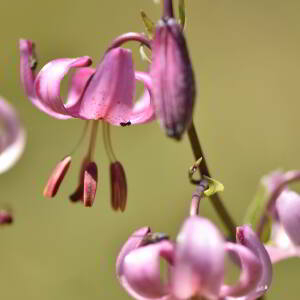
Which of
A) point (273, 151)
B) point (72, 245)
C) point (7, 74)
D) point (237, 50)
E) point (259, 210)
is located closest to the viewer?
point (259, 210)

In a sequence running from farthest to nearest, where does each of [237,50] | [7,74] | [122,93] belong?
1. [237,50]
2. [7,74]
3. [122,93]

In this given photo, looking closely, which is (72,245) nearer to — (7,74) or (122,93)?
(7,74)

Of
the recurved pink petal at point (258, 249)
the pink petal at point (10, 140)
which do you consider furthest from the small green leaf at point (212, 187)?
the pink petal at point (10, 140)

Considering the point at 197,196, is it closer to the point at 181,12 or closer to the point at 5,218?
the point at 181,12

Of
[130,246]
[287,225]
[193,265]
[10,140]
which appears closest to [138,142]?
[10,140]

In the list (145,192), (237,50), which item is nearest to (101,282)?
(145,192)

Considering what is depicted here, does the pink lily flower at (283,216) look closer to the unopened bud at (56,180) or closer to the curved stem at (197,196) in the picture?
the curved stem at (197,196)

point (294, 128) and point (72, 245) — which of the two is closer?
point (72, 245)
